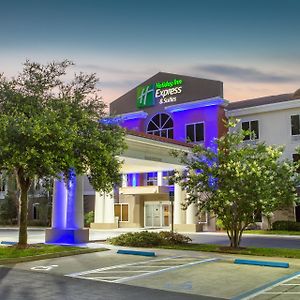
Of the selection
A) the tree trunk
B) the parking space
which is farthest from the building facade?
the parking space

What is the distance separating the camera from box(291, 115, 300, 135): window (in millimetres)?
35625

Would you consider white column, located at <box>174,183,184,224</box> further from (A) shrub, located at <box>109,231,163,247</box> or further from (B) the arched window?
(A) shrub, located at <box>109,231,163,247</box>

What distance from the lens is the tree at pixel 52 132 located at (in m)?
15.3

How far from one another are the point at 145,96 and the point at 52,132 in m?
28.1

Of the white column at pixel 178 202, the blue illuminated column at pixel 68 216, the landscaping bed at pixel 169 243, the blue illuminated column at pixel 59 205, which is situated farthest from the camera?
the white column at pixel 178 202

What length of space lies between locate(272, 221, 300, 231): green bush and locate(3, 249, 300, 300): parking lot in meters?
17.3

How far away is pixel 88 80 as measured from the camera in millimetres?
18516

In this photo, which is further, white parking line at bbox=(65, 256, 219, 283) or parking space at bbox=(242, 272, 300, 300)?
white parking line at bbox=(65, 256, 219, 283)

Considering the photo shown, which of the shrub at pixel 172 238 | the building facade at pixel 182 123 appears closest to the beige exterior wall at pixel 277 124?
the building facade at pixel 182 123

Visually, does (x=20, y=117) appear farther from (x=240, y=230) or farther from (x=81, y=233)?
(x=240, y=230)

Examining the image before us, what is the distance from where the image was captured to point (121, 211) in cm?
4425

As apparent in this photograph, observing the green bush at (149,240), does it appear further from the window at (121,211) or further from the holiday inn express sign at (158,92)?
the window at (121,211)

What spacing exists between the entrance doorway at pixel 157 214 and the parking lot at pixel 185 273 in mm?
24885

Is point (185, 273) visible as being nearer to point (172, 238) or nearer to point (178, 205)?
point (172, 238)
